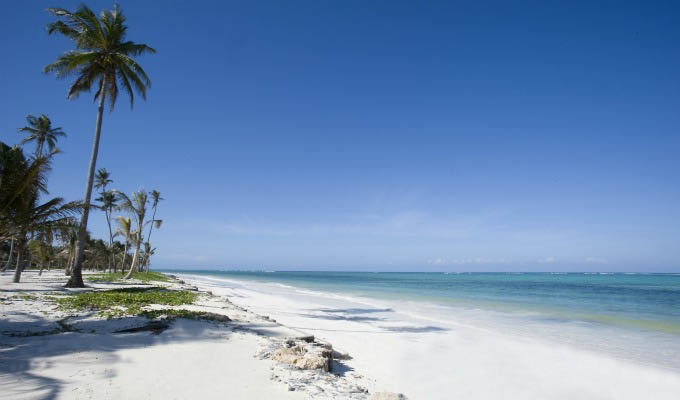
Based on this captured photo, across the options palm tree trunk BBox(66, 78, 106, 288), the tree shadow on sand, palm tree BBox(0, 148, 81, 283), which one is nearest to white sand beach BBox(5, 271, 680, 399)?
the tree shadow on sand

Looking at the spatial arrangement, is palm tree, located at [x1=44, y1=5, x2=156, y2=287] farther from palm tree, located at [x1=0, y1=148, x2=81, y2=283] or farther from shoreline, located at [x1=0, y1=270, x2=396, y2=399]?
shoreline, located at [x1=0, y1=270, x2=396, y2=399]

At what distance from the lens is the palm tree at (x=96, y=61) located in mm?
16438

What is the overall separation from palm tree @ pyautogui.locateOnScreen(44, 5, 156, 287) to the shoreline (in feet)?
37.4

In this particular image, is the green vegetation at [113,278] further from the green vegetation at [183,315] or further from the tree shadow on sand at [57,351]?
the tree shadow on sand at [57,351]

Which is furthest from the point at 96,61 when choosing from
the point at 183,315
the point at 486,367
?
the point at 486,367

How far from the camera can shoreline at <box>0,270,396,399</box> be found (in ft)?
14.1

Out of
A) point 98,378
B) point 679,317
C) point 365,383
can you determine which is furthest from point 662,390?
point 679,317

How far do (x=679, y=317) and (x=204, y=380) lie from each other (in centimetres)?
2322

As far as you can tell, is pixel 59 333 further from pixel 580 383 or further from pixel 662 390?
pixel 662 390

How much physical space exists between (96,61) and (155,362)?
18.5 m

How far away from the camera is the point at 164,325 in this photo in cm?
743

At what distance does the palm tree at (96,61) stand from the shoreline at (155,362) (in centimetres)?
1139

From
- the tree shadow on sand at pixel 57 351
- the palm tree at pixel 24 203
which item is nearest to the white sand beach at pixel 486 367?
the tree shadow on sand at pixel 57 351

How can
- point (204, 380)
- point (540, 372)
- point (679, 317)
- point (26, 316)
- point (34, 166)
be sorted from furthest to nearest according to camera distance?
point (679, 317)
point (34, 166)
point (26, 316)
point (540, 372)
point (204, 380)
